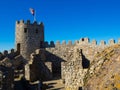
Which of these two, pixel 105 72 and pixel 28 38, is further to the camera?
pixel 28 38

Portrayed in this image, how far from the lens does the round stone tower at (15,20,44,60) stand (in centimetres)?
3805

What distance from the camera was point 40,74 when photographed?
30.9 m

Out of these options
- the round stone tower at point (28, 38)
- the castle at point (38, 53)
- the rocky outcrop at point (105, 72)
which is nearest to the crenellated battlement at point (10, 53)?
the castle at point (38, 53)

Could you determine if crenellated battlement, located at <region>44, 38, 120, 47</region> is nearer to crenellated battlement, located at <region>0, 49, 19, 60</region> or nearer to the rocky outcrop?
crenellated battlement, located at <region>0, 49, 19, 60</region>

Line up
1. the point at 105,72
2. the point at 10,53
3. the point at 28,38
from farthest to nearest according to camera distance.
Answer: the point at 28,38 → the point at 10,53 → the point at 105,72

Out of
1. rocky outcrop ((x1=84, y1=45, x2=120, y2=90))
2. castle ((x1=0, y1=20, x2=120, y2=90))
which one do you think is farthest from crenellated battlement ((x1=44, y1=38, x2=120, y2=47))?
rocky outcrop ((x1=84, y1=45, x2=120, y2=90))

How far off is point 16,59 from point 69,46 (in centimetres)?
663

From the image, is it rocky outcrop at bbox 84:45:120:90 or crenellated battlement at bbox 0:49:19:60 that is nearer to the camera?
rocky outcrop at bbox 84:45:120:90

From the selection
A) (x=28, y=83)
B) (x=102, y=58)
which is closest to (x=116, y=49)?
(x=102, y=58)

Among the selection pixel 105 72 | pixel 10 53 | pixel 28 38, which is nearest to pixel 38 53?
pixel 28 38

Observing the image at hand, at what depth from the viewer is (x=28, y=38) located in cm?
3806

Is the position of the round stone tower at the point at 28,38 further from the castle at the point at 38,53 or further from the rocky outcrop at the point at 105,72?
the rocky outcrop at the point at 105,72

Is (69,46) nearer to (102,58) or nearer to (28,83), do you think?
(28,83)

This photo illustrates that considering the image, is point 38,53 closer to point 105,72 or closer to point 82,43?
point 82,43
